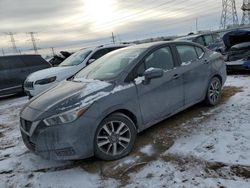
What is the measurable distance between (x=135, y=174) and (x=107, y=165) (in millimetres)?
505

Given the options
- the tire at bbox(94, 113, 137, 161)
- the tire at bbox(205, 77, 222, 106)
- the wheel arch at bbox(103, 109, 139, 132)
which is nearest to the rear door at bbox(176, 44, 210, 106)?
the tire at bbox(205, 77, 222, 106)

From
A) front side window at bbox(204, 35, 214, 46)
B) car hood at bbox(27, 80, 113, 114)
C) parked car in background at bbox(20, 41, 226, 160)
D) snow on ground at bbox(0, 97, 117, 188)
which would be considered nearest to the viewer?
snow on ground at bbox(0, 97, 117, 188)

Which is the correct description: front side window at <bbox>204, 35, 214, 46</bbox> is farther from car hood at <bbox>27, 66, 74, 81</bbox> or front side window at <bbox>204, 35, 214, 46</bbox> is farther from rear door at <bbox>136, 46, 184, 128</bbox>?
rear door at <bbox>136, 46, 184, 128</bbox>

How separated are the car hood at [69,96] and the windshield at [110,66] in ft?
0.93

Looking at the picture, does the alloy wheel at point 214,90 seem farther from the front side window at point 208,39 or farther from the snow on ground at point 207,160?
the front side window at point 208,39

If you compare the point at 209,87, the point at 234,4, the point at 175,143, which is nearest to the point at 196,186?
the point at 175,143

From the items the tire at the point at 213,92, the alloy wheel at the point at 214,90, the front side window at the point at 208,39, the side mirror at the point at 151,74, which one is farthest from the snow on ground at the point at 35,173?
the front side window at the point at 208,39

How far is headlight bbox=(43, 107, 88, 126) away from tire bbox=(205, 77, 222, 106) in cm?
324

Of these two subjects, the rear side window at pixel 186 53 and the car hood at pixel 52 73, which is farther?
the car hood at pixel 52 73

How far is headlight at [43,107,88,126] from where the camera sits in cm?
389

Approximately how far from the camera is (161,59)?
5297 millimetres

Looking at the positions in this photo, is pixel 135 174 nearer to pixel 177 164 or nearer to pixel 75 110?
pixel 177 164

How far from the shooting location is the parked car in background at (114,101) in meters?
3.93

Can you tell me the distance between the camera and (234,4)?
49156mm
